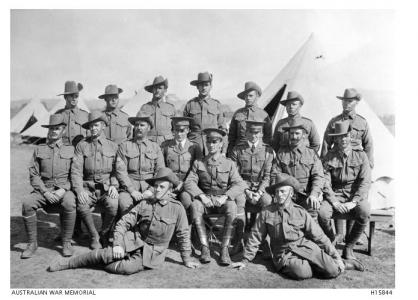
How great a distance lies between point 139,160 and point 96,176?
57cm

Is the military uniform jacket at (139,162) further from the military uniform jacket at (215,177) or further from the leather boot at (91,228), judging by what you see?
the leather boot at (91,228)

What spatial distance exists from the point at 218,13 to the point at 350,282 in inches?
164

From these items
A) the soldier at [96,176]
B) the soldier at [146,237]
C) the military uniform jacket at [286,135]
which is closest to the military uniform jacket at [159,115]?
the soldier at [96,176]

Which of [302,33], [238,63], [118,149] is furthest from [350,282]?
[238,63]

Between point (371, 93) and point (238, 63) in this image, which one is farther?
point (238, 63)

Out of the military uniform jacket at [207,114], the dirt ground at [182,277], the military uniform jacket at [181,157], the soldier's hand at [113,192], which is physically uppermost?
the military uniform jacket at [207,114]

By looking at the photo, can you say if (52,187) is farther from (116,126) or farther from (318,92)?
(318,92)

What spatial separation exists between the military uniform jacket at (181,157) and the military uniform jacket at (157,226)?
2.75 ft

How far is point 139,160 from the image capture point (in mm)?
5164

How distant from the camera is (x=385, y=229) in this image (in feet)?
19.5

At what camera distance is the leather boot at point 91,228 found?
188 inches

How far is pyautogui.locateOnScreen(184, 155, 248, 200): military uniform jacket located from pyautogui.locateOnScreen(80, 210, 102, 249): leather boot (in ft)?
3.89

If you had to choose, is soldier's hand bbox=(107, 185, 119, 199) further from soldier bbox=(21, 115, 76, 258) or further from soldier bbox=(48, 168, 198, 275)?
soldier bbox=(48, 168, 198, 275)

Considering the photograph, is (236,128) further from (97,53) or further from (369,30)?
(97,53)
